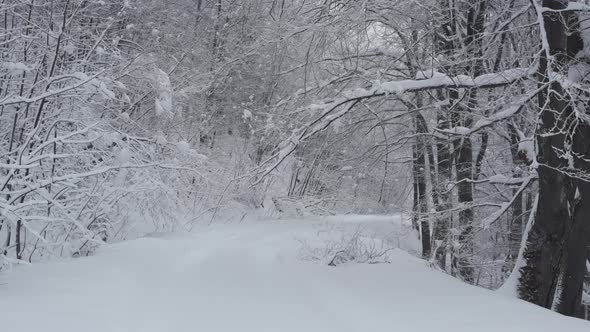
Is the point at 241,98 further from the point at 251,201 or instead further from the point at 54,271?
the point at 54,271

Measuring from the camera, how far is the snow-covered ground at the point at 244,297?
3709mm

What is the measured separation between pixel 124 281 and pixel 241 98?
14752 mm

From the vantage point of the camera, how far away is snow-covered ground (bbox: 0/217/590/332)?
371 centimetres

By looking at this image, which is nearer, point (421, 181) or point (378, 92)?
point (378, 92)

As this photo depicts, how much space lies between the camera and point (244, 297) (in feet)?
15.9

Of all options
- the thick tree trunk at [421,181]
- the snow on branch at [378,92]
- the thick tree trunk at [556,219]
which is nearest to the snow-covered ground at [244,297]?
the thick tree trunk at [556,219]

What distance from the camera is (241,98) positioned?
62.9 ft

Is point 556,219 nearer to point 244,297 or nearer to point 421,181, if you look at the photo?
point 244,297

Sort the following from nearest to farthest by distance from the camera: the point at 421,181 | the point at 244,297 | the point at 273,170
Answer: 1. the point at 244,297
2. the point at 273,170
3. the point at 421,181

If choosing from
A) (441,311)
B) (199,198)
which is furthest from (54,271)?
(199,198)

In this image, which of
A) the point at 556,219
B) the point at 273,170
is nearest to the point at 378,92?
the point at 273,170

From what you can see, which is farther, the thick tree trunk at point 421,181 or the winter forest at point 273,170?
the thick tree trunk at point 421,181

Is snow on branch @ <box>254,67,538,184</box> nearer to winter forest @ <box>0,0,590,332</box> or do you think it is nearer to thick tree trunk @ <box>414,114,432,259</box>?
winter forest @ <box>0,0,590,332</box>

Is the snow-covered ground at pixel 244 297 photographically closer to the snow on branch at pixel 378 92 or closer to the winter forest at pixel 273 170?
the winter forest at pixel 273 170
